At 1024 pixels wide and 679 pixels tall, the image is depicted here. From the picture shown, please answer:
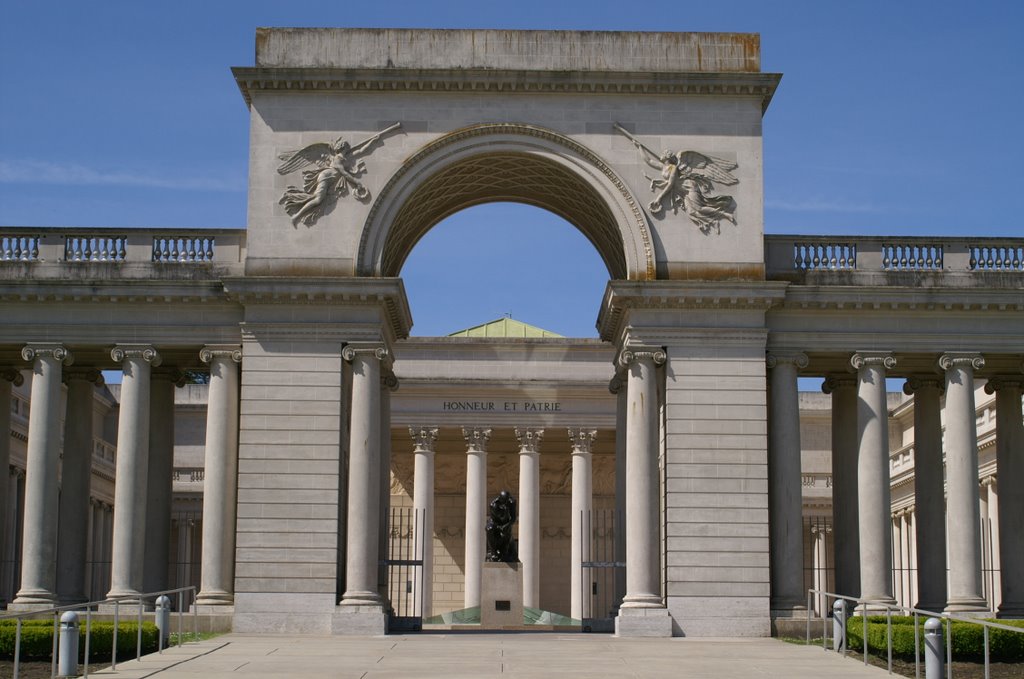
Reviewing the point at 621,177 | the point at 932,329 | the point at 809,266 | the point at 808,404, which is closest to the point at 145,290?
the point at 621,177

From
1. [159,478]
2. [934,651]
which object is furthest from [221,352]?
[934,651]

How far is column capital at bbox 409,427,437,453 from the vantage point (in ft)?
236

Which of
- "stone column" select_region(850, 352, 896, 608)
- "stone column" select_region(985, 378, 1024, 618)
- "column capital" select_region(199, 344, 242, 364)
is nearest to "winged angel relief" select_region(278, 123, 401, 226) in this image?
"column capital" select_region(199, 344, 242, 364)

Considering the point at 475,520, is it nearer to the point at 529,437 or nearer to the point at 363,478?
the point at 529,437

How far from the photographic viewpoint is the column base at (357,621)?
44.4m

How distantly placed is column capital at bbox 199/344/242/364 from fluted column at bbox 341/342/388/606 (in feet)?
11.3

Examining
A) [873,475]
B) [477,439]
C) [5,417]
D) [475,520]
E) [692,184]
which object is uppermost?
[692,184]

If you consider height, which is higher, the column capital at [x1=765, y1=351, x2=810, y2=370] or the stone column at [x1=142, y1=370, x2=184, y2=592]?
the column capital at [x1=765, y1=351, x2=810, y2=370]

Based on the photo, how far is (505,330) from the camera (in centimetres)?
8688

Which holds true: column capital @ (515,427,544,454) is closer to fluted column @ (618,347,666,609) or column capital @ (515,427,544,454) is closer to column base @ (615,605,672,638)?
fluted column @ (618,347,666,609)

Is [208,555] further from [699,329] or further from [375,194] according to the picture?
[699,329]

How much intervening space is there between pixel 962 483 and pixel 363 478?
18541 millimetres

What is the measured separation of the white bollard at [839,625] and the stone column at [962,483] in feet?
32.8

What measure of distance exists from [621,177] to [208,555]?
1713cm
